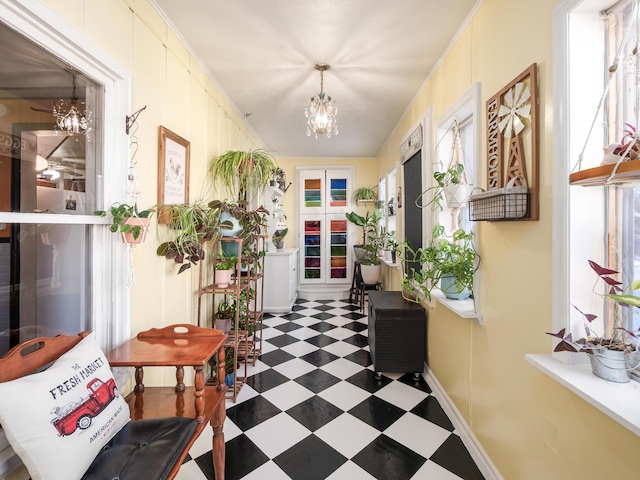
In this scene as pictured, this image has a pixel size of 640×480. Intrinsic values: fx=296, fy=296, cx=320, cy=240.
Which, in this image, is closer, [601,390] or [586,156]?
[601,390]

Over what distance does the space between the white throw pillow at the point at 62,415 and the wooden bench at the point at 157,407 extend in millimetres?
71

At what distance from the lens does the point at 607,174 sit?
81 centimetres

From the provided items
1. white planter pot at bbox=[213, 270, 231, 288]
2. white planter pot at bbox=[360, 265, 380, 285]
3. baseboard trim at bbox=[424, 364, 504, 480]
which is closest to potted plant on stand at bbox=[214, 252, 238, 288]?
white planter pot at bbox=[213, 270, 231, 288]

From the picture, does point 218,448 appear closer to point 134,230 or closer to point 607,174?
point 134,230

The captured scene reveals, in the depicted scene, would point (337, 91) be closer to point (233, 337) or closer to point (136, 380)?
point (233, 337)

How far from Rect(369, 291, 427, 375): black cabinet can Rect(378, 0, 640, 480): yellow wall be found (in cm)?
55

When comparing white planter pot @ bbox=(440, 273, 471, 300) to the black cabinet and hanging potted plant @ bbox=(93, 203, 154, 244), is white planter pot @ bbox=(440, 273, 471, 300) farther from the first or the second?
hanging potted plant @ bbox=(93, 203, 154, 244)

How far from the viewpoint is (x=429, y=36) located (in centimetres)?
204

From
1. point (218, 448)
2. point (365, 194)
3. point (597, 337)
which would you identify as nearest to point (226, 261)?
point (218, 448)

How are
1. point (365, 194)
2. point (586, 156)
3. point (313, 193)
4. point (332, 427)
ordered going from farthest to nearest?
point (313, 193) < point (365, 194) < point (332, 427) < point (586, 156)

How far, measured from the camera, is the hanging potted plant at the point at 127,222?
4.54 ft

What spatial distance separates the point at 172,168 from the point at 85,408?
1455 millimetres

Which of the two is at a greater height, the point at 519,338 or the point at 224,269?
the point at 224,269

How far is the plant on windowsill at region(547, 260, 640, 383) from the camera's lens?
928 mm
